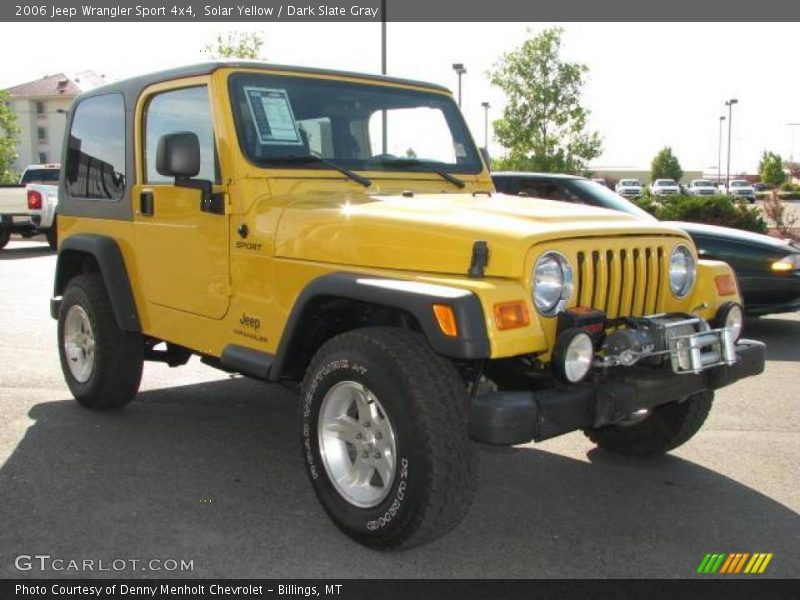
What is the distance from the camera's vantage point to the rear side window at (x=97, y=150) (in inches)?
195

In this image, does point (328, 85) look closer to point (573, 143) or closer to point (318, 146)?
point (318, 146)

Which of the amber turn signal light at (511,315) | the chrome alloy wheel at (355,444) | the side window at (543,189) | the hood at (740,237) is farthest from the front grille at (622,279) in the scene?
the side window at (543,189)

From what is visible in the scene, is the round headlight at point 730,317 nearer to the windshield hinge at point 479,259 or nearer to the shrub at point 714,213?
the windshield hinge at point 479,259

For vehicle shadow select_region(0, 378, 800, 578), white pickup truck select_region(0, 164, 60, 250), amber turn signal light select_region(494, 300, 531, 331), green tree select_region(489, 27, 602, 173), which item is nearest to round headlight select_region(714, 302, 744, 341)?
vehicle shadow select_region(0, 378, 800, 578)

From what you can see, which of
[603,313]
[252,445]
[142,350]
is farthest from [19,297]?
[603,313]

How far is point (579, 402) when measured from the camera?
3.09m

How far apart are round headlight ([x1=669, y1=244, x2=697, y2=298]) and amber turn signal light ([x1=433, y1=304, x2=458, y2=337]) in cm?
133

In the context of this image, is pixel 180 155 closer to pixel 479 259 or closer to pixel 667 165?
pixel 479 259

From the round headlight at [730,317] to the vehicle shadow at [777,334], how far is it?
3659mm

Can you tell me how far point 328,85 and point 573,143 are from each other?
71.5 feet

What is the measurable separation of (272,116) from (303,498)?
6.21ft

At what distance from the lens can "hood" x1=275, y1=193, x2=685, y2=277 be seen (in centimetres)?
314

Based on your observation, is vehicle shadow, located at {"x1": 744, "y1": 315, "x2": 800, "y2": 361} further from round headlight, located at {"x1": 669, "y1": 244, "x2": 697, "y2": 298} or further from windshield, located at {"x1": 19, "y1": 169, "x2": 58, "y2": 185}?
windshield, located at {"x1": 19, "y1": 169, "x2": 58, "y2": 185}
